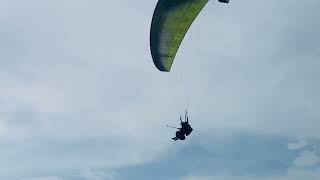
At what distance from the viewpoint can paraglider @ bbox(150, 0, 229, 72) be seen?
37.5 meters

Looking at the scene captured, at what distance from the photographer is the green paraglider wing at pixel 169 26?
3747 cm

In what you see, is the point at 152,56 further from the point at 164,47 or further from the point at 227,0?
the point at 227,0

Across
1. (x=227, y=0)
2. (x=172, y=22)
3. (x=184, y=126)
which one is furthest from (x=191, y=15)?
(x=184, y=126)

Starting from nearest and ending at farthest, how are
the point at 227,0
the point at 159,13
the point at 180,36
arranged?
the point at 227,0 < the point at 159,13 < the point at 180,36

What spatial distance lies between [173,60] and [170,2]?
7467 millimetres

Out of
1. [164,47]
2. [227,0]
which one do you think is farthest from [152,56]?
[227,0]

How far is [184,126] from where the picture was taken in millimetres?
42562

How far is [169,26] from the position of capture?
130 ft

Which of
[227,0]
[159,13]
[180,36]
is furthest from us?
[180,36]

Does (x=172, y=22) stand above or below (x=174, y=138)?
above

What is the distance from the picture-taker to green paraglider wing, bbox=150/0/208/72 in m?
37.5

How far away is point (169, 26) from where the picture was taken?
130 feet

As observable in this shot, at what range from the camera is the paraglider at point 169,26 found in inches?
1475

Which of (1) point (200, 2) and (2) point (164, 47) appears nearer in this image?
(1) point (200, 2)
